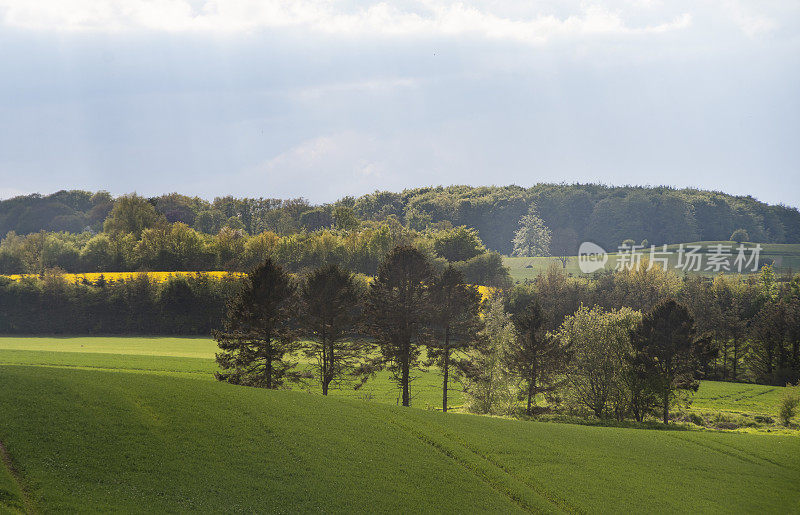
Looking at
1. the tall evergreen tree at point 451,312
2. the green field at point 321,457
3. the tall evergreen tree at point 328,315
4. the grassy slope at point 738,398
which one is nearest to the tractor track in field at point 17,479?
the green field at point 321,457

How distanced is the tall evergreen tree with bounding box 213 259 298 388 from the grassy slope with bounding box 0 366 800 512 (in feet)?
27.4

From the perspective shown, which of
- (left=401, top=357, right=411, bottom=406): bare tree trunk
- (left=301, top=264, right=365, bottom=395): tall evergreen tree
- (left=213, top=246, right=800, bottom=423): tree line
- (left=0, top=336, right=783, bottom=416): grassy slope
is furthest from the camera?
(left=0, top=336, right=783, bottom=416): grassy slope

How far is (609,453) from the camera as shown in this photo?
3512 centimetres

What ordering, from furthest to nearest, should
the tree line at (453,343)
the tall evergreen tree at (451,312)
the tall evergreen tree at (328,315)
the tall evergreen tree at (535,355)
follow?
Answer: the tall evergreen tree at (535,355) → the tall evergreen tree at (451,312) → the tall evergreen tree at (328,315) → the tree line at (453,343)

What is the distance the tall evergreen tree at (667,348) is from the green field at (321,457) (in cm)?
1173

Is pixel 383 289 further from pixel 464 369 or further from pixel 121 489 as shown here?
pixel 121 489

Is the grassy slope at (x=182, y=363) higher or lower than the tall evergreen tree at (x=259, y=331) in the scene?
lower

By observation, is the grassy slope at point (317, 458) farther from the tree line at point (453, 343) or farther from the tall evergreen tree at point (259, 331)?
the tree line at point (453, 343)

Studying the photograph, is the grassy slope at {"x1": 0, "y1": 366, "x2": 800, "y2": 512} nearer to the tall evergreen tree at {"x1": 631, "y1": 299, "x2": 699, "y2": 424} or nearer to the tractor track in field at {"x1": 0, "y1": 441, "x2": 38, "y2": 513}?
the tractor track in field at {"x1": 0, "y1": 441, "x2": 38, "y2": 513}

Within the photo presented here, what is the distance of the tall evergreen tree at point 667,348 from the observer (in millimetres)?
53281

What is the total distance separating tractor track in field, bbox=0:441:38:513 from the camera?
19.4m

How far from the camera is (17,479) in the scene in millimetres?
20688

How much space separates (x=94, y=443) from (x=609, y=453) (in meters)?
27.8

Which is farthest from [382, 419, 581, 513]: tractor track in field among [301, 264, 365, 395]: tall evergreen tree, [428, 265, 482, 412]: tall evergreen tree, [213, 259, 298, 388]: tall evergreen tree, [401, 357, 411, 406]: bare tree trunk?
[428, 265, 482, 412]: tall evergreen tree
